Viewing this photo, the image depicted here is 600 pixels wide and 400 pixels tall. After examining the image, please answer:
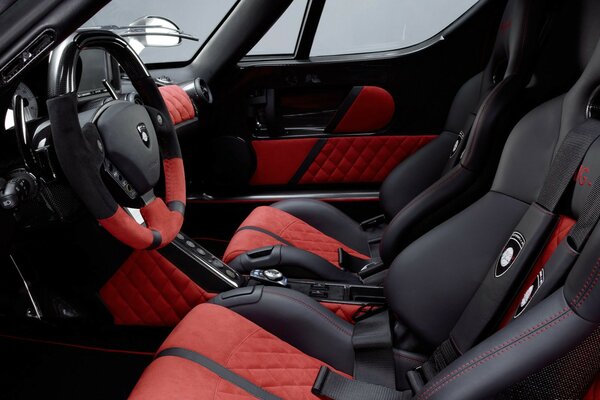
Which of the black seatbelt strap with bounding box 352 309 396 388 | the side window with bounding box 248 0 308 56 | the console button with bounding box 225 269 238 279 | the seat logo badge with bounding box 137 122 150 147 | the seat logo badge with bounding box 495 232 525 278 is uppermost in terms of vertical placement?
the seat logo badge with bounding box 137 122 150 147

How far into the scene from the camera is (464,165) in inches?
55.9

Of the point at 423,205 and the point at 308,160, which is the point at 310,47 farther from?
the point at 423,205

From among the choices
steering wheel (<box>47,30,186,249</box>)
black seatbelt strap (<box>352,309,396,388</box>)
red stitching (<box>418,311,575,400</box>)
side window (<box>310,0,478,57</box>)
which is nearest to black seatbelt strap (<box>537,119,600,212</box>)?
red stitching (<box>418,311,575,400</box>)

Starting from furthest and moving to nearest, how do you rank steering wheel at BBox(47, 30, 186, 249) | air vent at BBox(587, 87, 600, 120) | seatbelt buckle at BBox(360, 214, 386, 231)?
1. seatbelt buckle at BBox(360, 214, 386, 231)
2. air vent at BBox(587, 87, 600, 120)
3. steering wheel at BBox(47, 30, 186, 249)

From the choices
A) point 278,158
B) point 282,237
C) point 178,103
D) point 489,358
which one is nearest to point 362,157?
point 278,158

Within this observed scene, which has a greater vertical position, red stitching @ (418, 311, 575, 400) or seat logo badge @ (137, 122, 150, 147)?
seat logo badge @ (137, 122, 150, 147)

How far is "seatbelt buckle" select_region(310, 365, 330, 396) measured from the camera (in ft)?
3.57

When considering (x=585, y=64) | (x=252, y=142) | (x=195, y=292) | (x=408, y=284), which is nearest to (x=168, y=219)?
(x=195, y=292)

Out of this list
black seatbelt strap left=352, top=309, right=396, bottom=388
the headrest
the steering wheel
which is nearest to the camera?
the steering wheel

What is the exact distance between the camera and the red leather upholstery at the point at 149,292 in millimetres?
1371

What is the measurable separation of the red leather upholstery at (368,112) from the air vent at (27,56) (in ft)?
5.78

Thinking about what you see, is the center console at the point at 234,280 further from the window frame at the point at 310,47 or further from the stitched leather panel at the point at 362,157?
the window frame at the point at 310,47

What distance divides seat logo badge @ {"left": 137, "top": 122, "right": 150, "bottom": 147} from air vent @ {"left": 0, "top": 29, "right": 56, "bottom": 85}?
0.33 m

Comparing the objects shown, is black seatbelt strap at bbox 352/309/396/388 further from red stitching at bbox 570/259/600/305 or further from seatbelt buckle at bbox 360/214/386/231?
seatbelt buckle at bbox 360/214/386/231
